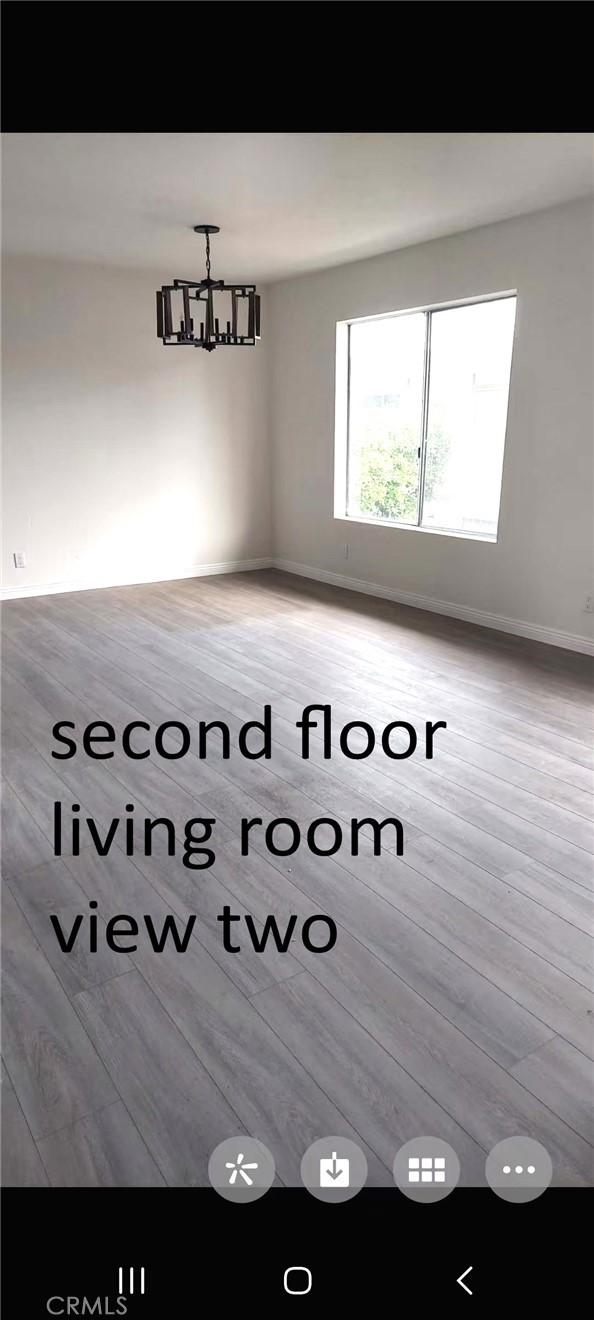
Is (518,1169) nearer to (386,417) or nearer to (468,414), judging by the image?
(468,414)

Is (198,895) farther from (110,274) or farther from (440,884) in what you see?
(110,274)

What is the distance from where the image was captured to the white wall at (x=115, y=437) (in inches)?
237

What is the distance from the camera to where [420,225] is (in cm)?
480

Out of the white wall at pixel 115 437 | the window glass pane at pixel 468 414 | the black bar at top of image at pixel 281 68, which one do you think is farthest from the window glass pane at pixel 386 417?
the black bar at top of image at pixel 281 68

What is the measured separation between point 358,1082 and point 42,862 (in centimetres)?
129

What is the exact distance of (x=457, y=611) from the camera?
5590 mm

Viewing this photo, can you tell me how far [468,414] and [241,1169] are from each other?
4798mm

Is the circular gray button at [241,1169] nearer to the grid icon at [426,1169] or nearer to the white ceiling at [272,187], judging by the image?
the grid icon at [426,1169]

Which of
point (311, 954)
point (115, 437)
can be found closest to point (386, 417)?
point (115, 437)

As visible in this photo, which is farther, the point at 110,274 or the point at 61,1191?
the point at 110,274

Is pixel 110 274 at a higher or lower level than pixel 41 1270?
higher

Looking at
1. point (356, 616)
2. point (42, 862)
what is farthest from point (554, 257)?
point (42, 862)

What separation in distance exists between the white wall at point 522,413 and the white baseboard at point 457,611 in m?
0.02

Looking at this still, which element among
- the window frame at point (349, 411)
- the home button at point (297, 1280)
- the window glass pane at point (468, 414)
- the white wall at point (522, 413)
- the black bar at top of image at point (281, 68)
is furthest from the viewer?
the window frame at point (349, 411)
